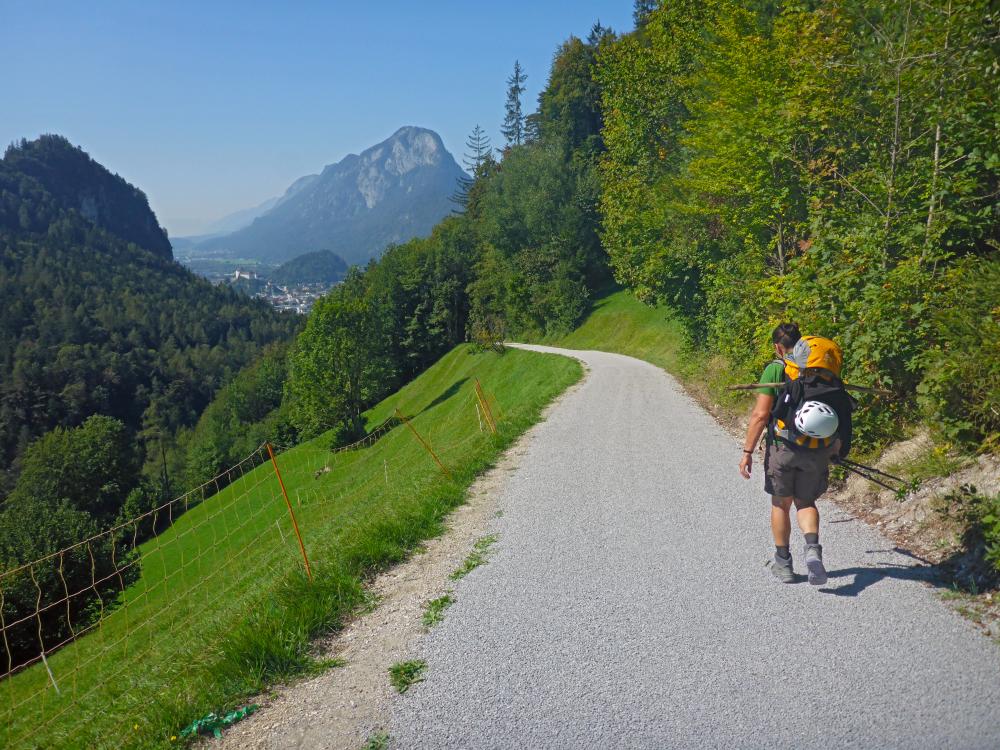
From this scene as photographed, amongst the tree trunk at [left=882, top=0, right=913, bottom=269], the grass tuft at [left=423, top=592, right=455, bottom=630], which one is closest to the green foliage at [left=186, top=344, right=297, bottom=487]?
the grass tuft at [left=423, top=592, right=455, bottom=630]

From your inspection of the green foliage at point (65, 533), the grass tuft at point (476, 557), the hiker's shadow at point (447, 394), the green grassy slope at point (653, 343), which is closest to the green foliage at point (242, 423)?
the green foliage at point (65, 533)

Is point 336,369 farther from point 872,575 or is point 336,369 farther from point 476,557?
point 872,575

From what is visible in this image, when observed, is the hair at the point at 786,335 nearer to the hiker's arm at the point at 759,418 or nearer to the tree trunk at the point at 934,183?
the hiker's arm at the point at 759,418

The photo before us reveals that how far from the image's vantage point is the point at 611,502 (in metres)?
7.40

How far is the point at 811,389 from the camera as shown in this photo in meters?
4.62

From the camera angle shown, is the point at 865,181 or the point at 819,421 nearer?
the point at 819,421

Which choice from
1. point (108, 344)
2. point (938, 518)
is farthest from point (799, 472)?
point (108, 344)

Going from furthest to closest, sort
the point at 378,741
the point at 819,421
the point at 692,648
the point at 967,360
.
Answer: the point at 967,360 < the point at 819,421 < the point at 692,648 < the point at 378,741

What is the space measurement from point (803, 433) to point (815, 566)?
107 cm

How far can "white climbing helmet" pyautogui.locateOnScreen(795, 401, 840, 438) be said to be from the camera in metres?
4.48

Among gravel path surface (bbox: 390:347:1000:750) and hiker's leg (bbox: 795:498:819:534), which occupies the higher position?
hiker's leg (bbox: 795:498:819:534)

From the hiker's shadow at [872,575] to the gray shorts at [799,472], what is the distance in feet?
2.12

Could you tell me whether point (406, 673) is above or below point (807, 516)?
below

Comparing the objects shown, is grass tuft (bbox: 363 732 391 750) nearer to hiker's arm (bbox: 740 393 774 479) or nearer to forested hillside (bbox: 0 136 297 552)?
hiker's arm (bbox: 740 393 774 479)
